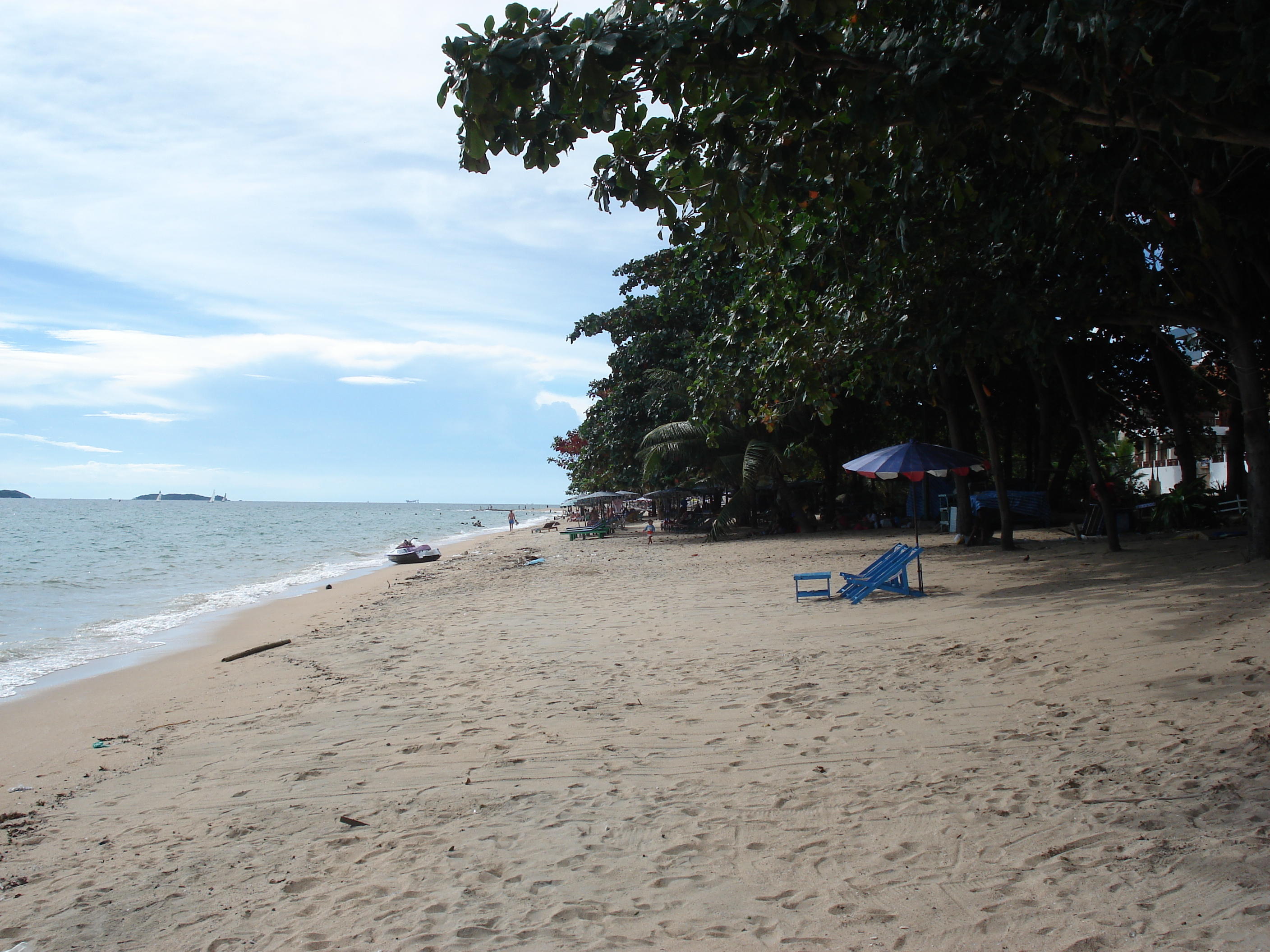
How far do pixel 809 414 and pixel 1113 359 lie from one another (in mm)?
7636

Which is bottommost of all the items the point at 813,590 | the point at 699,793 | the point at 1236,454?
the point at 699,793

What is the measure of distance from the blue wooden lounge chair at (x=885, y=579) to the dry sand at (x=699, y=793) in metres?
1.68

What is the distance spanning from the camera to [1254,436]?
944cm

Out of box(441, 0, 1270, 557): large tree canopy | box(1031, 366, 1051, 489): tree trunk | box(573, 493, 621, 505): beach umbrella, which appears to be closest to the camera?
box(441, 0, 1270, 557): large tree canopy

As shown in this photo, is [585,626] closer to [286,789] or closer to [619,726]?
[619,726]

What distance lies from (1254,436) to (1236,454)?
1119cm

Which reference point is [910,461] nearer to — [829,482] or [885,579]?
[885,579]

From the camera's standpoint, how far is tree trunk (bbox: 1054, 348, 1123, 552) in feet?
40.3

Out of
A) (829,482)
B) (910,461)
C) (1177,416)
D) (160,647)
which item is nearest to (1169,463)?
(829,482)

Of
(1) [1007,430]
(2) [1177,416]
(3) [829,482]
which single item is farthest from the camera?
(3) [829,482]

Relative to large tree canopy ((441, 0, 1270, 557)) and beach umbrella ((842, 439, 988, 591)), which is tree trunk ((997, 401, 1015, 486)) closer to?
beach umbrella ((842, 439, 988, 591))

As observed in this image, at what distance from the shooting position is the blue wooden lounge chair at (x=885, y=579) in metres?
9.92

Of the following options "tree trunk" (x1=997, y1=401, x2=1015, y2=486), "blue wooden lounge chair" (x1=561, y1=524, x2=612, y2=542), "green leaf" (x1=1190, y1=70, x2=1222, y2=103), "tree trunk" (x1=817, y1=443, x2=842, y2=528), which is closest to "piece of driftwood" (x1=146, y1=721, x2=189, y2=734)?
"green leaf" (x1=1190, y1=70, x2=1222, y2=103)

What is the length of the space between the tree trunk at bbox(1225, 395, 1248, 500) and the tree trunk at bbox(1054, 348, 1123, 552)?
19.0ft
